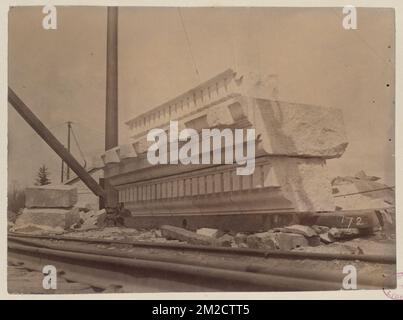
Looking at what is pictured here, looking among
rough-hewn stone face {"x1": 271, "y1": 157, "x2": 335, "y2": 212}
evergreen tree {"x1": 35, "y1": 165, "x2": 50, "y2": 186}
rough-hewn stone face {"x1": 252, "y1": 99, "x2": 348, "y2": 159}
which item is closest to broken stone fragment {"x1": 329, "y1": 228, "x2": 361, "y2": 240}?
rough-hewn stone face {"x1": 271, "y1": 157, "x2": 335, "y2": 212}

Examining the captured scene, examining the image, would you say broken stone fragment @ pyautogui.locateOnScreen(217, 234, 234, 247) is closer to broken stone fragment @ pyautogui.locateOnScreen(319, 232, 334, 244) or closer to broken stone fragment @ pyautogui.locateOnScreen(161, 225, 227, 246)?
broken stone fragment @ pyautogui.locateOnScreen(161, 225, 227, 246)

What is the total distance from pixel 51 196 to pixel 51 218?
0.11m

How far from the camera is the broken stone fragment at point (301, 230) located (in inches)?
104

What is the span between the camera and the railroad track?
263 centimetres

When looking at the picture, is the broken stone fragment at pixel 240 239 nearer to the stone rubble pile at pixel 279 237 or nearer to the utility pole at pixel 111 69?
the stone rubble pile at pixel 279 237

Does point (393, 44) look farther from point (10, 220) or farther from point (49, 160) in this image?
point (10, 220)

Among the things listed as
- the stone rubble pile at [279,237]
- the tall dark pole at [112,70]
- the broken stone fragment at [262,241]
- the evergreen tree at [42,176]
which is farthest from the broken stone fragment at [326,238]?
the evergreen tree at [42,176]

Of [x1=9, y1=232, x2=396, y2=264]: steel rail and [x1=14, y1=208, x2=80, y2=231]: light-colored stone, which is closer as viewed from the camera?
[x1=9, y1=232, x2=396, y2=264]: steel rail

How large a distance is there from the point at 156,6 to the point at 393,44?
1175 mm

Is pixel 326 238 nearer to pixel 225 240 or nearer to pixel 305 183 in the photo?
pixel 305 183

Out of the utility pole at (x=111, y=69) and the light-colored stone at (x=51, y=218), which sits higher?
the utility pole at (x=111, y=69)

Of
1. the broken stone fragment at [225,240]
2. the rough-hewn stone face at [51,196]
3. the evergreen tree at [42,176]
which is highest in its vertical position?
the evergreen tree at [42,176]

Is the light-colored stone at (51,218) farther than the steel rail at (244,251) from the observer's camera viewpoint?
Yes

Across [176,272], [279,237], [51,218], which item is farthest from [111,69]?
[279,237]
